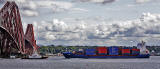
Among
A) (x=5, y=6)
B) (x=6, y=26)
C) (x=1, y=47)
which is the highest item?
(x=5, y=6)

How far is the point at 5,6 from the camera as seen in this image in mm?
191125

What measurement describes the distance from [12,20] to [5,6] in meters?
9.06

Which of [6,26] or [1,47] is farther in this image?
[1,47]

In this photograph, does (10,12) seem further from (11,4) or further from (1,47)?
(1,47)

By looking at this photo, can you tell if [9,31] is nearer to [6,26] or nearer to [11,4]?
[6,26]

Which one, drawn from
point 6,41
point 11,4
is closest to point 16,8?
point 11,4

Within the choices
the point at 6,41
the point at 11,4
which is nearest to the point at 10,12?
the point at 11,4

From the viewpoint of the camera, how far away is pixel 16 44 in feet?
652

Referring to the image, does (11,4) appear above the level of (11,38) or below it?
above

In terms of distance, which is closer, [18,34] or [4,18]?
[4,18]

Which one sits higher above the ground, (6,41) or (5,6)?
(5,6)

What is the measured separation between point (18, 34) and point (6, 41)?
911cm

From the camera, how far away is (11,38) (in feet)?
638

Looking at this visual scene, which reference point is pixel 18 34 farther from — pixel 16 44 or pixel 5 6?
pixel 5 6
